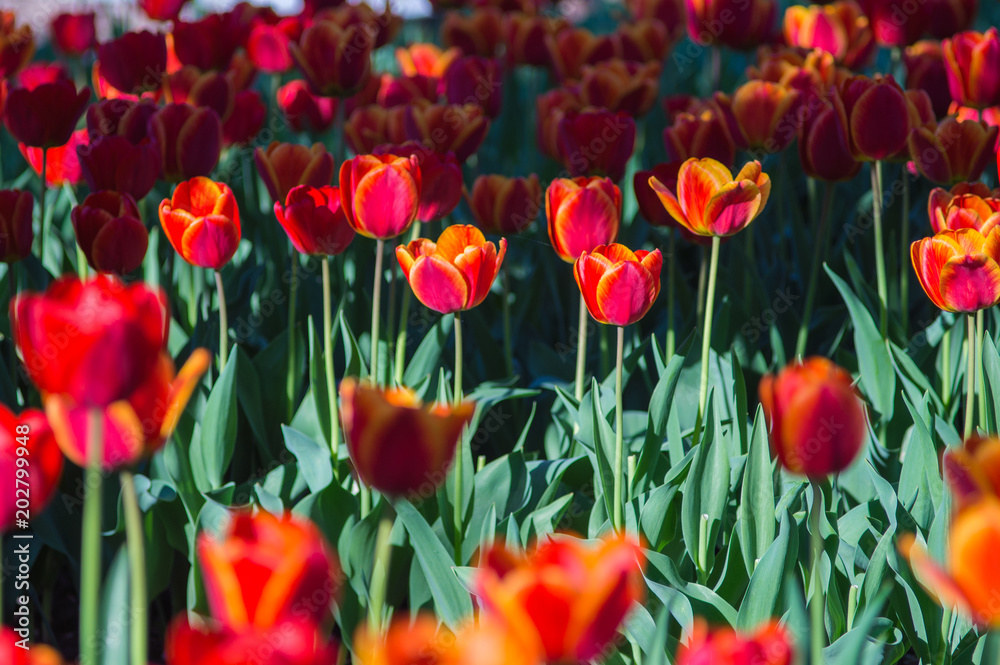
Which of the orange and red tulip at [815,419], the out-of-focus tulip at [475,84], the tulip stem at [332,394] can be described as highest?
the out-of-focus tulip at [475,84]

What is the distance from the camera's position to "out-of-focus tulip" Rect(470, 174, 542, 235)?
5.81ft

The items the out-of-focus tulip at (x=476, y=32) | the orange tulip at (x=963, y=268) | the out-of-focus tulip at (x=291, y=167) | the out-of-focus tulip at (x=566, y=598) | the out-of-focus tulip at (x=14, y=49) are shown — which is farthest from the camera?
the out-of-focus tulip at (x=476, y=32)

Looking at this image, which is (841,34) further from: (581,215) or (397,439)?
(397,439)

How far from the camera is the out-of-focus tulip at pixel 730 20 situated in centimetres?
272

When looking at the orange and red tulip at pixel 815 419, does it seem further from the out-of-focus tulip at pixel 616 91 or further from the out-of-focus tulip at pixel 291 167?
the out-of-focus tulip at pixel 616 91

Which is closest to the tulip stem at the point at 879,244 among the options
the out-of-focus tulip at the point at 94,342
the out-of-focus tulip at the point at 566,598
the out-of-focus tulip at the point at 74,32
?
the out-of-focus tulip at the point at 566,598

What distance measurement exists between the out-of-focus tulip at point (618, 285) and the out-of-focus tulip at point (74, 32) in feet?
7.89

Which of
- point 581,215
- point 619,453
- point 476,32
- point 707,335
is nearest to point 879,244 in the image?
point 707,335

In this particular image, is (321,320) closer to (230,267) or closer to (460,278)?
(230,267)

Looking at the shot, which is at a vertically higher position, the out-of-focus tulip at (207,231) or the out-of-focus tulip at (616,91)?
the out-of-focus tulip at (616,91)

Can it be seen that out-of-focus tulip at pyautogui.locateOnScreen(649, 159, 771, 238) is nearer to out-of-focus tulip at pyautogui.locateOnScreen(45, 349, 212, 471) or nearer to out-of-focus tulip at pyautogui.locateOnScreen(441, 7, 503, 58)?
out-of-focus tulip at pyautogui.locateOnScreen(45, 349, 212, 471)

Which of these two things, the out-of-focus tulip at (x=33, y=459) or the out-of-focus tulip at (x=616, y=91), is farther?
the out-of-focus tulip at (x=616, y=91)

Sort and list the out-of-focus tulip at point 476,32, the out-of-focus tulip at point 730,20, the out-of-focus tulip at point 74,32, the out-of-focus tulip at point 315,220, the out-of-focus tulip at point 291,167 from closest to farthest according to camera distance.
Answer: the out-of-focus tulip at point 315,220
the out-of-focus tulip at point 291,167
the out-of-focus tulip at point 730,20
the out-of-focus tulip at point 74,32
the out-of-focus tulip at point 476,32

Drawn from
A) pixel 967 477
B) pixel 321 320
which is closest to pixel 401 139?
pixel 321 320
